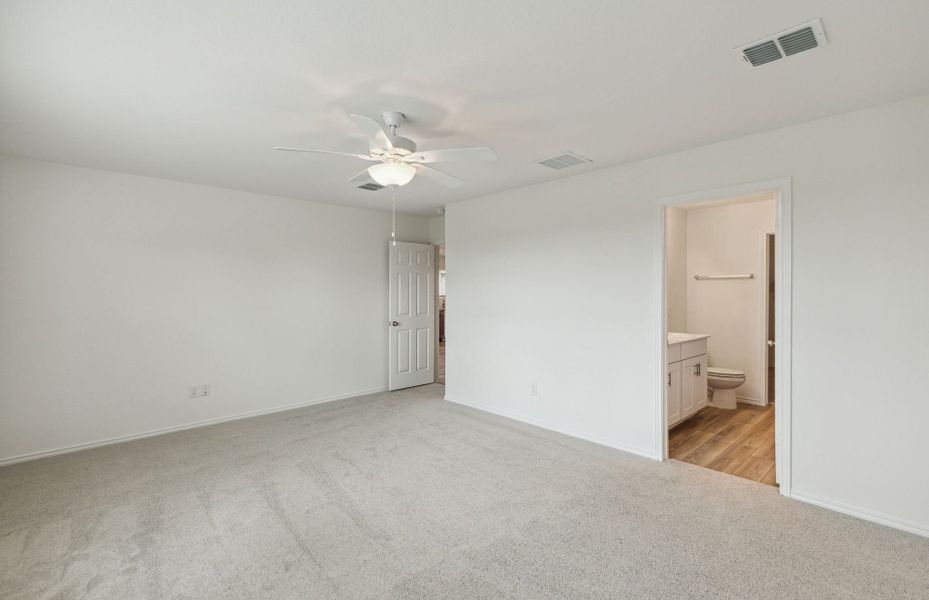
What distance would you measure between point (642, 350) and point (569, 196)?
1.61 metres

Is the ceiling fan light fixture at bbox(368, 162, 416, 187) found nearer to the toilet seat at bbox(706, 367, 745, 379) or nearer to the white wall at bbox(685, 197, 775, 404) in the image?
the toilet seat at bbox(706, 367, 745, 379)

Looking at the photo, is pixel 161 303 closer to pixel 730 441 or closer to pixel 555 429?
pixel 555 429

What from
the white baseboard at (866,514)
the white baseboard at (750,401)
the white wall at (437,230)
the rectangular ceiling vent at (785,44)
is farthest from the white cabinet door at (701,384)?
the white wall at (437,230)

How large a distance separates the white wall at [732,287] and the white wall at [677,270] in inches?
2.9

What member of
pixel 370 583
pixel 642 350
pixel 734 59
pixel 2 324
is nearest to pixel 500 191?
pixel 642 350

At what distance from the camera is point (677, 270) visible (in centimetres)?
581

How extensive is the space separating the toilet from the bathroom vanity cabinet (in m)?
0.28

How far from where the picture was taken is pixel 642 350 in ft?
Result: 12.1

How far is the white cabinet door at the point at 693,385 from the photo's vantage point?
14.4ft

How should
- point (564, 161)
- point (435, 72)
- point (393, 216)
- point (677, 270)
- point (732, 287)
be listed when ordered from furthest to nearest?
point (393, 216) → point (677, 270) → point (732, 287) → point (564, 161) → point (435, 72)

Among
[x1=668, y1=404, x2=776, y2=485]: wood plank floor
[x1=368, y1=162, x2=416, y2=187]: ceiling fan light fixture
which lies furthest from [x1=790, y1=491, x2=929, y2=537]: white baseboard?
[x1=368, y1=162, x2=416, y2=187]: ceiling fan light fixture

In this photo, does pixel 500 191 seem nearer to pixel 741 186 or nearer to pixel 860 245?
pixel 741 186

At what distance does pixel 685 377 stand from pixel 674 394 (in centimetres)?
33

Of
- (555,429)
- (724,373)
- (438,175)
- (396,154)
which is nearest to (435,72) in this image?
(396,154)
